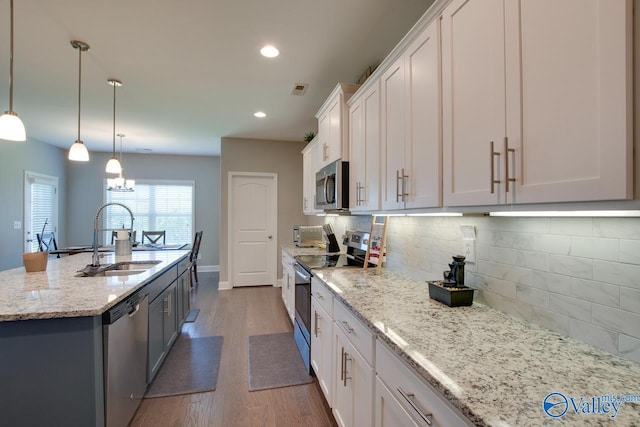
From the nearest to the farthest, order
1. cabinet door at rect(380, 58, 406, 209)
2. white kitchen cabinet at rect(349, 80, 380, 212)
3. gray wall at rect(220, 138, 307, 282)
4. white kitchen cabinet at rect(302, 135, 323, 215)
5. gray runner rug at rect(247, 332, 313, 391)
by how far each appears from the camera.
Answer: cabinet door at rect(380, 58, 406, 209)
white kitchen cabinet at rect(349, 80, 380, 212)
gray runner rug at rect(247, 332, 313, 391)
white kitchen cabinet at rect(302, 135, 323, 215)
gray wall at rect(220, 138, 307, 282)

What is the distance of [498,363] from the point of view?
36.1 inches

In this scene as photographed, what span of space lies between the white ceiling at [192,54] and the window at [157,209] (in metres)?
2.67

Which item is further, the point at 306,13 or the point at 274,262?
the point at 274,262

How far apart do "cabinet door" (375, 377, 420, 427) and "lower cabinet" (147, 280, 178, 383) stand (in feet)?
5.89

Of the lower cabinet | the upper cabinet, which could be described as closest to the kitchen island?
the lower cabinet

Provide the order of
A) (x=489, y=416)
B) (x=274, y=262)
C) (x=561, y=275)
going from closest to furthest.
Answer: (x=489, y=416) < (x=561, y=275) < (x=274, y=262)

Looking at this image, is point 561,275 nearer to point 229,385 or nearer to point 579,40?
point 579,40

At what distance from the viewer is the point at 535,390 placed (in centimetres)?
78

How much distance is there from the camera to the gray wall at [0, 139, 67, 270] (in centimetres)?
496

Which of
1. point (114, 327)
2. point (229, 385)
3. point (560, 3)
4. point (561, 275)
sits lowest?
point (229, 385)

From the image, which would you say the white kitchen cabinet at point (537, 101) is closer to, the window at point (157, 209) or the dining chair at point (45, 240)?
the dining chair at point (45, 240)

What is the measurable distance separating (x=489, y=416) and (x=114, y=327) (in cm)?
174

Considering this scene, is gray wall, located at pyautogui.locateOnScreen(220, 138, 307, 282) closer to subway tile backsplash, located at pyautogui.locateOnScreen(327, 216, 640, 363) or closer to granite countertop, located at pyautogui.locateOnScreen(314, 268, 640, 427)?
subway tile backsplash, located at pyautogui.locateOnScreen(327, 216, 640, 363)

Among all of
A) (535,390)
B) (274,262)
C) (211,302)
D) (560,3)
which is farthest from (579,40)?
(274,262)
